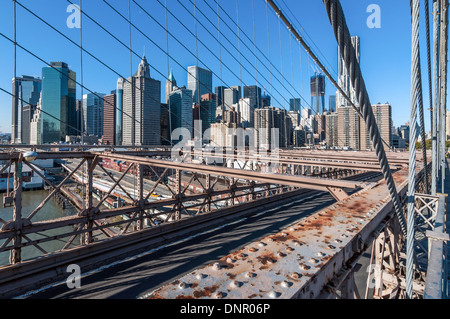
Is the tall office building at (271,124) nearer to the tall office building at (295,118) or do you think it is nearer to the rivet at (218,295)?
the tall office building at (295,118)

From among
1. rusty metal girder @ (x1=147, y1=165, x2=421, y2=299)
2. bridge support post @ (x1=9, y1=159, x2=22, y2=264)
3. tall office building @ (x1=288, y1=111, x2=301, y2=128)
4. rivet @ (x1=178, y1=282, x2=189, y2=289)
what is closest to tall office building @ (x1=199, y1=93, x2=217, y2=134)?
tall office building @ (x1=288, y1=111, x2=301, y2=128)

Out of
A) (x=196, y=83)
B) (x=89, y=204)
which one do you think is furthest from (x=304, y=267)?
(x=196, y=83)

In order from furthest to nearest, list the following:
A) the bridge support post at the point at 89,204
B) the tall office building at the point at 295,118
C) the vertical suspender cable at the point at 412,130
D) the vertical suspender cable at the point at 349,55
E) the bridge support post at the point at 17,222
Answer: the tall office building at the point at 295,118
the bridge support post at the point at 89,204
the bridge support post at the point at 17,222
the vertical suspender cable at the point at 412,130
the vertical suspender cable at the point at 349,55

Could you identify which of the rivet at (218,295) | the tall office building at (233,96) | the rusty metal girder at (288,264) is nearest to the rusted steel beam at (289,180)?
the rusty metal girder at (288,264)

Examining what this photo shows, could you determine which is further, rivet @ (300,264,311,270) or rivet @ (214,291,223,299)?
rivet @ (300,264,311,270)

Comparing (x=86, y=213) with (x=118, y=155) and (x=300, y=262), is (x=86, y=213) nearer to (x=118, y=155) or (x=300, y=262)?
(x=118, y=155)

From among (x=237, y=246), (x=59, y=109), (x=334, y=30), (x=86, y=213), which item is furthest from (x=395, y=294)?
(x=59, y=109)

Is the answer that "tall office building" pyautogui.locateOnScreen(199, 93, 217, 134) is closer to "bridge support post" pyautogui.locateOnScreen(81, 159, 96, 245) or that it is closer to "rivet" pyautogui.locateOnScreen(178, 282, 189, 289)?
"bridge support post" pyautogui.locateOnScreen(81, 159, 96, 245)

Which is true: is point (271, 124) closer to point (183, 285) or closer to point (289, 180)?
point (289, 180)
